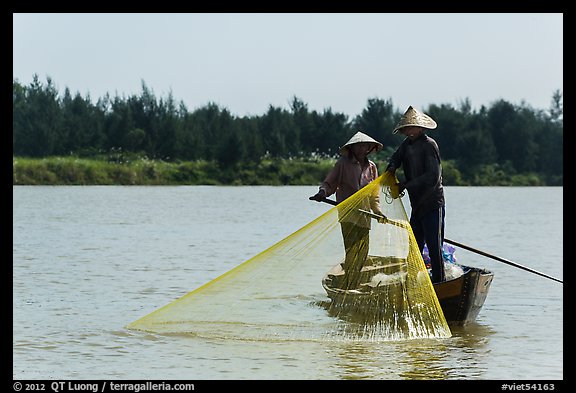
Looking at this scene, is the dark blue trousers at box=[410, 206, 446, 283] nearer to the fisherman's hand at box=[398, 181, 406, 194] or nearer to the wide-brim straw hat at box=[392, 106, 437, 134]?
the fisherman's hand at box=[398, 181, 406, 194]

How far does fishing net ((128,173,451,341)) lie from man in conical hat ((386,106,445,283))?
0.23 metres

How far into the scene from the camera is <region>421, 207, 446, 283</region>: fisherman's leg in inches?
340

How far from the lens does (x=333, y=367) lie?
7594 millimetres

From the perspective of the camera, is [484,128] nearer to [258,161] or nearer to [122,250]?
[258,161]

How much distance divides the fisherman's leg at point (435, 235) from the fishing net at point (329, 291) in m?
0.23

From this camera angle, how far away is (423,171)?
28.1 feet

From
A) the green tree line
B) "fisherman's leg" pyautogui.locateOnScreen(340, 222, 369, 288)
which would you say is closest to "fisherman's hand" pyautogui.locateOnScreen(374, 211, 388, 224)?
"fisherman's leg" pyautogui.locateOnScreen(340, 222, 369, 288)

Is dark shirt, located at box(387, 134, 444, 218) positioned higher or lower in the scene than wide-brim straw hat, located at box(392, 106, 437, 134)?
lower

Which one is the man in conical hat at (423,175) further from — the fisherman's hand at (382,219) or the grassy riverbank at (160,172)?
the grassy riverbank at (160,172)

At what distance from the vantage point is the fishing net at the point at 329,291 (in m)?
8.20
